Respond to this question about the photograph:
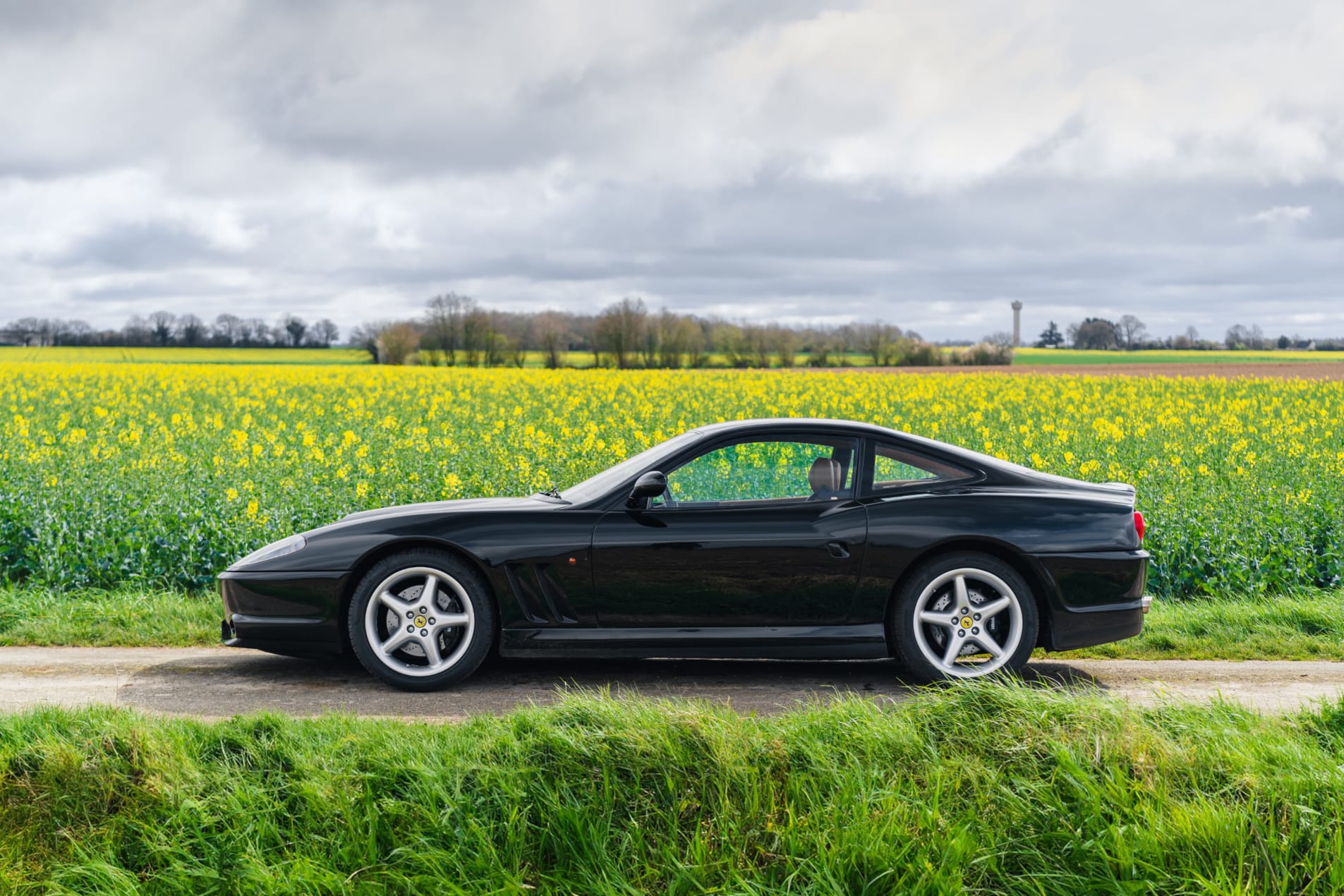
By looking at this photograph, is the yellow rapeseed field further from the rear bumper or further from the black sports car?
the black sports car

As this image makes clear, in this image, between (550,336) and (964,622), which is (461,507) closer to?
(964,622)

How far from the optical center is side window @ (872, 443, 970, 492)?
5.79 meters

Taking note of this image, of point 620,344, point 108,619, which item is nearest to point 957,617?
point 108,619

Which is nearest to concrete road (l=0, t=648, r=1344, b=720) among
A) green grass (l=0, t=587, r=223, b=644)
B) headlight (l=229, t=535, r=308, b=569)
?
green grass (l=0, t=587, r=223, b=644)

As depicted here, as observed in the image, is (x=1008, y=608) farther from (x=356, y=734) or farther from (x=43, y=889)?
(x=43, y=889)

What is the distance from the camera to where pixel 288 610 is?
5645 millimetres

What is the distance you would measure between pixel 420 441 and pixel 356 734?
31.6 ft

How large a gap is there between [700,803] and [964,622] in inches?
86.7

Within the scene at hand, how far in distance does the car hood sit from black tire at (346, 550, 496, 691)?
28 centimetres

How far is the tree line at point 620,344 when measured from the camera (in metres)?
64.8

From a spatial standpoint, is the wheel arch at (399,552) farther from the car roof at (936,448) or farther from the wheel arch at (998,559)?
the wheel arch at (998,559)

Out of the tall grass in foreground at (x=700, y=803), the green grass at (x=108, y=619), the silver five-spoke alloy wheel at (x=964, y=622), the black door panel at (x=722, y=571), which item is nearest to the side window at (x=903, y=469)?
the black door panel at (x=722, y=571)

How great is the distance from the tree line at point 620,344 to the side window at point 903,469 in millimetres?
56916

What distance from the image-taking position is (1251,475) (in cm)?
1131
